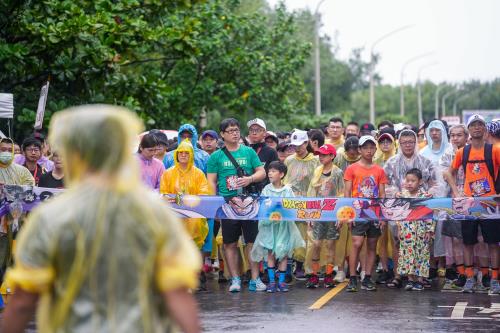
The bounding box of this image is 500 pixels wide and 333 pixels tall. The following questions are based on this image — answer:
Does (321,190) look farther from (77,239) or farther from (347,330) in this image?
(77,239)

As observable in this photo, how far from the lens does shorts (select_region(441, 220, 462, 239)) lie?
13531 mm

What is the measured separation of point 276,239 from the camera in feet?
44.0

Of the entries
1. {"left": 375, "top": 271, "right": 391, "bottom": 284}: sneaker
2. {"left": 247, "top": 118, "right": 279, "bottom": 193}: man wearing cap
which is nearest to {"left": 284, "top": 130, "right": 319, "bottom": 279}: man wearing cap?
{"left": 247, "top": 118, "right": 279, "bottom": 193}: man wearing cap

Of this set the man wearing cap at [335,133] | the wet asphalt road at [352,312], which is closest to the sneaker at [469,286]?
the wet asphalt road at [352,312]

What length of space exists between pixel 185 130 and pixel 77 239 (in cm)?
1069

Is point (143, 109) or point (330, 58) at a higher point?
point (330, 58)

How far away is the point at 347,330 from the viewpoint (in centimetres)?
1002

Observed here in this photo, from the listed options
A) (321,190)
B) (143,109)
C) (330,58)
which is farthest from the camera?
(330,58)

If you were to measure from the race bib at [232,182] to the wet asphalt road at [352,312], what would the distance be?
1242 mm

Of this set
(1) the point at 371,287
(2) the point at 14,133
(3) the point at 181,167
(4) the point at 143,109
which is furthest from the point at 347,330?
(2) the point at 14,133

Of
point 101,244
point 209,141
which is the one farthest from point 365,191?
point 101,244

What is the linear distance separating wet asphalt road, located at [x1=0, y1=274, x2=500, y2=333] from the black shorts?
0.65m

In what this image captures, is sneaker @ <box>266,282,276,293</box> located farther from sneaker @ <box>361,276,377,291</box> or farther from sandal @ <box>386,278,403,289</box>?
sandal @ <box>386,278,403,289</box>

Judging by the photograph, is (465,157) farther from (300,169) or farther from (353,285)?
(300,169)
